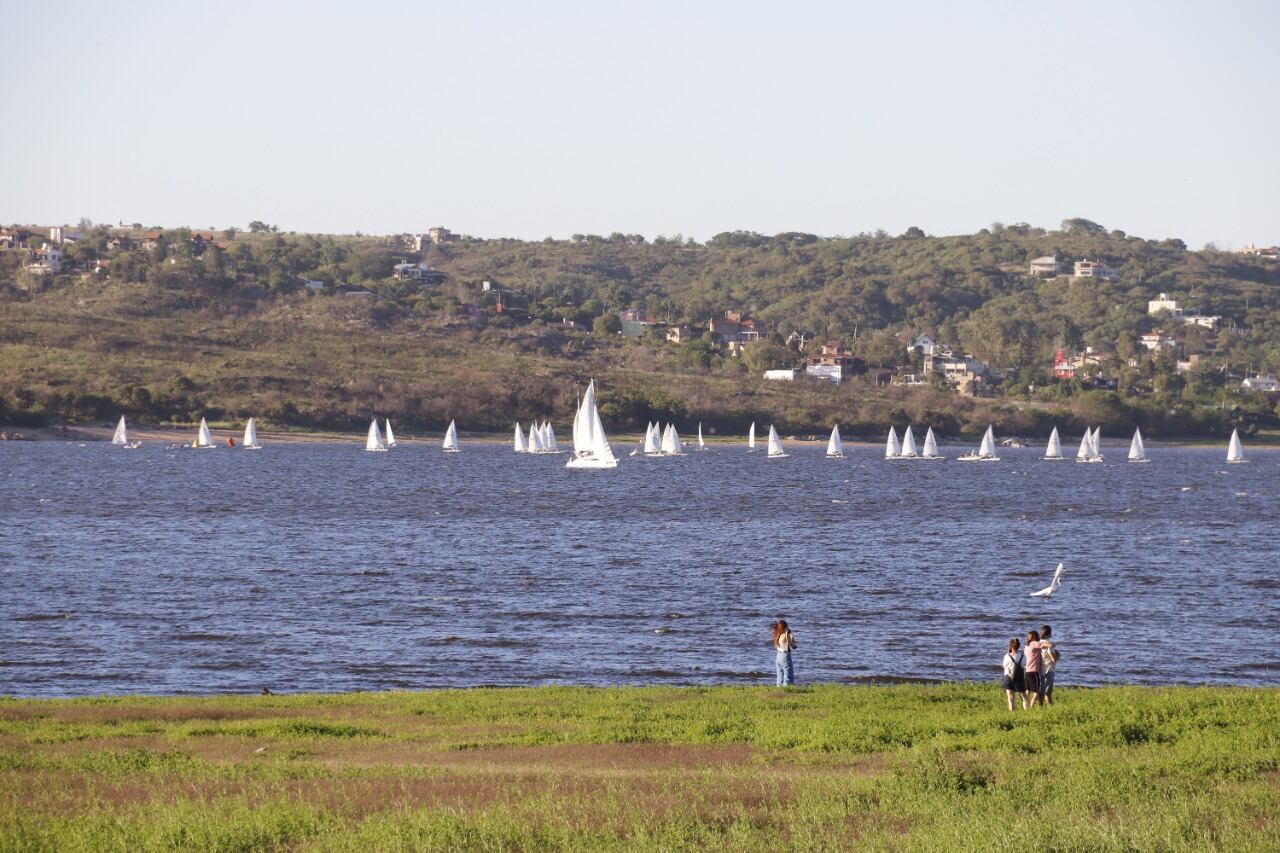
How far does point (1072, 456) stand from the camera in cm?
18975

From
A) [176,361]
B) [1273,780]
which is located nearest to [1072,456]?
[176,361]

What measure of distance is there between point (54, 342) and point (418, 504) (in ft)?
391

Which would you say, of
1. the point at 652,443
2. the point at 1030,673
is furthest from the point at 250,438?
the point at 1030,673

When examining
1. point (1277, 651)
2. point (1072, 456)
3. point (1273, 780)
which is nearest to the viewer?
point (1273, 780)

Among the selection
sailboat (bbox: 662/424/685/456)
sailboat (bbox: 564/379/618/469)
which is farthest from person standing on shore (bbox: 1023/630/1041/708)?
sailboat (bbox: 662/424/685/456)

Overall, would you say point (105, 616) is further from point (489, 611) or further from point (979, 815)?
point (979, 815)

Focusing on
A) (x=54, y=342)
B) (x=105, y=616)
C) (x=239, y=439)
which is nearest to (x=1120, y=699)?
(x=105, y=616)

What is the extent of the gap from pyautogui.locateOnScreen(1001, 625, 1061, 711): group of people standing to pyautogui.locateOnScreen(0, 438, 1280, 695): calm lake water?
8029 mm

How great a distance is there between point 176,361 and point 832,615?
527 feet

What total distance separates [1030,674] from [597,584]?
26.2 m

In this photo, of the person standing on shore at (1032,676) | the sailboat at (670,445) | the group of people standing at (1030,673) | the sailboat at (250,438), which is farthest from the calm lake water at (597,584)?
the sailboat at (670,445)

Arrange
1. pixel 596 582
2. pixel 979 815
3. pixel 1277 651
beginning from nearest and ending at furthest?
pixel 979 815, pixel 1277 651, pixel 596 582

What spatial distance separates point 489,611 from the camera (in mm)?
43969

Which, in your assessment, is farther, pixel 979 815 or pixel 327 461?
pixel 327 461
